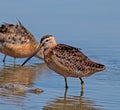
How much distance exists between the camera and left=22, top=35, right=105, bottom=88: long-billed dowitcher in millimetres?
9250

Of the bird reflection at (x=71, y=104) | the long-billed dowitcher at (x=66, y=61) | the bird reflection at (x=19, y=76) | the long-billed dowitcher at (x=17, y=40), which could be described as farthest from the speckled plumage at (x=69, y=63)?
the long-billed dowitcher at (x=17, y=40)

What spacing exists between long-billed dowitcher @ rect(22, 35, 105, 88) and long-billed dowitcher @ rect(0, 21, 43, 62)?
2575mm

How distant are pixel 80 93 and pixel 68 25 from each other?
5.16m

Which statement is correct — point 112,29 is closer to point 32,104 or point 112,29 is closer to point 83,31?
point 83,31

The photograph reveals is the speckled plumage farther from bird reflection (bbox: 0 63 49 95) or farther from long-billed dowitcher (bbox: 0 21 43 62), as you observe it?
long-billed dowitcher (bbox: 0 21 43 62)

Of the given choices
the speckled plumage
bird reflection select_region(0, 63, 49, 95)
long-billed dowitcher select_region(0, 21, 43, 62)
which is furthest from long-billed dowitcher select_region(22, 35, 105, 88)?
long-billed dowitcher select_region(0, 21, 43, 62)

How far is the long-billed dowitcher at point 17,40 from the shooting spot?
12102mm

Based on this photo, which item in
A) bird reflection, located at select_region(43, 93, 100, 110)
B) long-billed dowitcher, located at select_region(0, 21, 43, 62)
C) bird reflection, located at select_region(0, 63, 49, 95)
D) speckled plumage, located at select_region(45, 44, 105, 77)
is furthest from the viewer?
long-billed dowitcher, located at select_region(0, 21, 43, 62)

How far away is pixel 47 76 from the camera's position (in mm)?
10305

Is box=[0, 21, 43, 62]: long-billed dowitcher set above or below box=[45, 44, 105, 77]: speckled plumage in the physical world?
above

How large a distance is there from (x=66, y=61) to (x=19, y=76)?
1.30 metres

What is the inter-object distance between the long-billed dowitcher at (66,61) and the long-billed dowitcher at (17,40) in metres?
2.57

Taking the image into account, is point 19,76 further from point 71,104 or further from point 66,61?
point 71,104

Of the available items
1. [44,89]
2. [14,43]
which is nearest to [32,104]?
[44,89]
